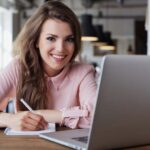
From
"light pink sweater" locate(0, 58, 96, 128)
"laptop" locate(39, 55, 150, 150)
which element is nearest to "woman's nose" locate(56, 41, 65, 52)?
"light pink sweater" locate(0, 58, 96, 128)

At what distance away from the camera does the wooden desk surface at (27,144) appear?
1.03m

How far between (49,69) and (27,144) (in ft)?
2.17

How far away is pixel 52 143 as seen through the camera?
1.08m

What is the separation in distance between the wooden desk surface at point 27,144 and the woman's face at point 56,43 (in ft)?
1.60

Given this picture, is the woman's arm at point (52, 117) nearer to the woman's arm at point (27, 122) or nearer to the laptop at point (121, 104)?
the woman's arm at point (27, 122)

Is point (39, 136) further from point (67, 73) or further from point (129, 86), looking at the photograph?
point (67, 73)

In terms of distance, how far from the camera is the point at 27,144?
107cm

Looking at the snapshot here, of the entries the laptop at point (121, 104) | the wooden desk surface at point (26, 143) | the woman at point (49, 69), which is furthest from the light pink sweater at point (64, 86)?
the laptop at point (121, 104)

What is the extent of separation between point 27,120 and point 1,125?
0.13m

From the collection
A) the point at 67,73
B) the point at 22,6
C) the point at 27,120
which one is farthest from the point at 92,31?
the point at 27,120

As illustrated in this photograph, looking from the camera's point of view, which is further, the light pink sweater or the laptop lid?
the light pink sweater

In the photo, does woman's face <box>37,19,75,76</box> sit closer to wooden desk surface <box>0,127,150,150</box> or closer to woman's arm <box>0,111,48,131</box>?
woman's arm <box>0,111,48,131</box>

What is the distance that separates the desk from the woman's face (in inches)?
19.2

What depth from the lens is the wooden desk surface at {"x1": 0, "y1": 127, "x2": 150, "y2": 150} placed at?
3.37 feet
